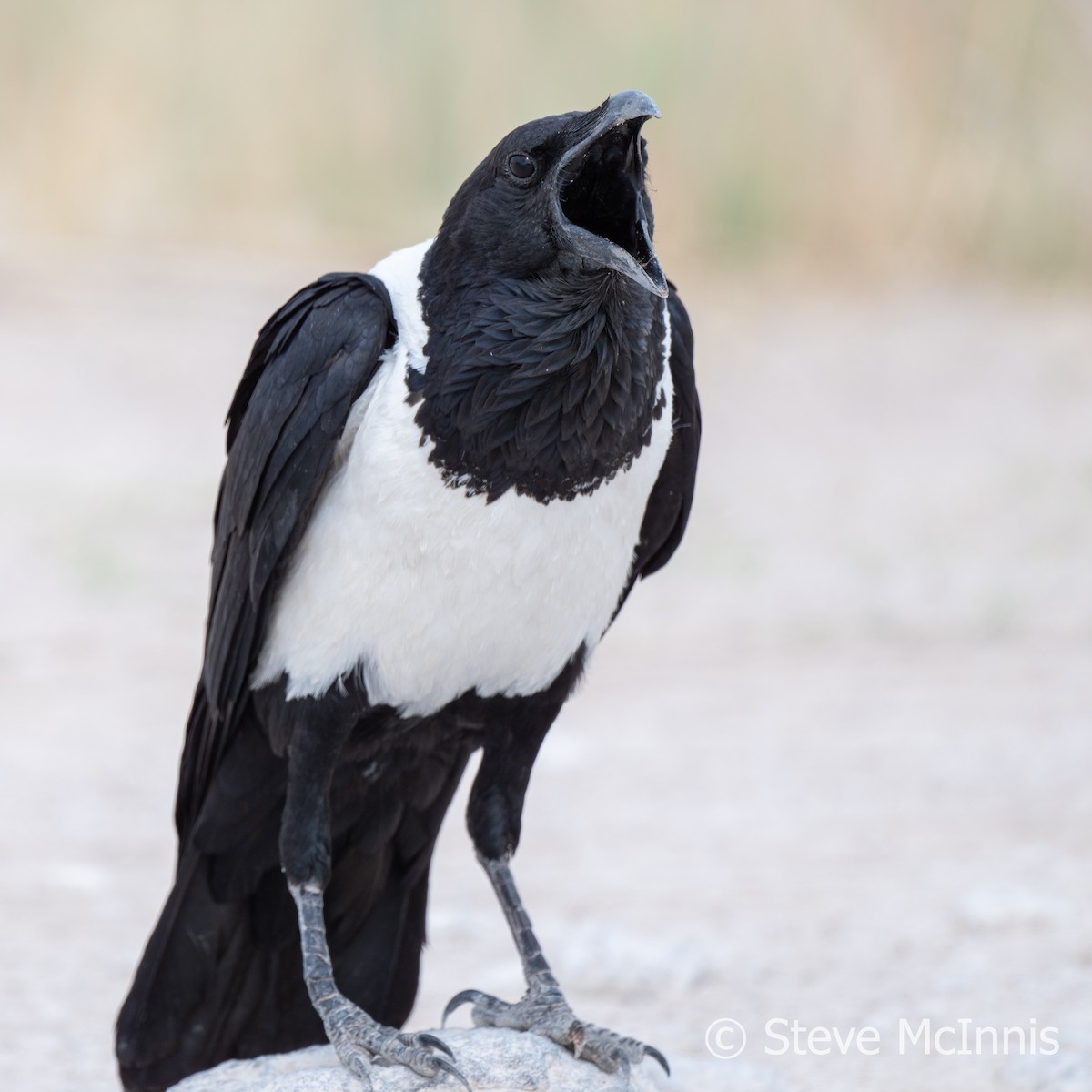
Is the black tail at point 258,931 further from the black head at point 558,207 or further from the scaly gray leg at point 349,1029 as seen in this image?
the black head at point 558,207

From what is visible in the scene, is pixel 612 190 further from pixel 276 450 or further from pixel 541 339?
pixel 276 450

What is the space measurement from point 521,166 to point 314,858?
1508 mm

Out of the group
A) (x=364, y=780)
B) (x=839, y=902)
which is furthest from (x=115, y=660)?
(x=364, y=780)

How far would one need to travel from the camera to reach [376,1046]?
3.25m

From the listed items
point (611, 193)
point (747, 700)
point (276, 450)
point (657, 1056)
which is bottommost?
point (657, 1056)

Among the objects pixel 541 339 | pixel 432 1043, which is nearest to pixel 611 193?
pixel 541 339

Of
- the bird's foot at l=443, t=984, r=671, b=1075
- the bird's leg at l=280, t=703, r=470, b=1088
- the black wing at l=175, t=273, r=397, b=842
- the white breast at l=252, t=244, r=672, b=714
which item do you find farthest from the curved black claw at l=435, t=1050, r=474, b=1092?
the black wing at l=175, t=273, r=397, b=842

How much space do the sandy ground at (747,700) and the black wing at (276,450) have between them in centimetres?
131

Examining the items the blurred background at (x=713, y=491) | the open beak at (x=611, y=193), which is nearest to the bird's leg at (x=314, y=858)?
the blurred background at (x=713, y=491)

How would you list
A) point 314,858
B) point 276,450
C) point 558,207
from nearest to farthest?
point 558,207 → point 276,450 → point 314,858

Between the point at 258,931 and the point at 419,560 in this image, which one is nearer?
the point at 419,560

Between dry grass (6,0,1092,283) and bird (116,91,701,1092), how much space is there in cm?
977

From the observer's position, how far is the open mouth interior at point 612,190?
3.07 m

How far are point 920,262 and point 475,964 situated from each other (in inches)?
368
